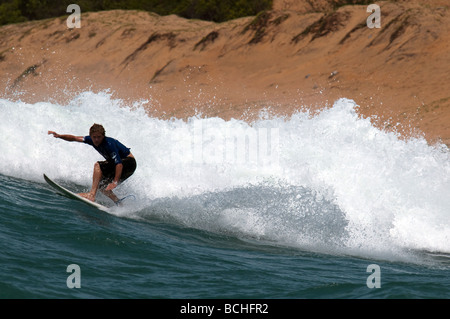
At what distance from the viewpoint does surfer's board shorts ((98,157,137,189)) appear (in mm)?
9359

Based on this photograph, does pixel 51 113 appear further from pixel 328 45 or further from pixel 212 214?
pixel 328 45

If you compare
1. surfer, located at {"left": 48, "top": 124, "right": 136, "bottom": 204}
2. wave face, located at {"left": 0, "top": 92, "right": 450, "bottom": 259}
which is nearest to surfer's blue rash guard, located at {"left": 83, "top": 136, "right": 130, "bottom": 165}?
surfer, located at {"left": 48, "top": 124, "right": 136, "bottom": 204}

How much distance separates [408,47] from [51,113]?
13730mm

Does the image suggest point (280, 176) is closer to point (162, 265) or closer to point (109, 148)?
point (109, 148)

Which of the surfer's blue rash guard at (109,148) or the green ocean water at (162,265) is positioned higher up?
the surfer's blue rash guard at (109,148)

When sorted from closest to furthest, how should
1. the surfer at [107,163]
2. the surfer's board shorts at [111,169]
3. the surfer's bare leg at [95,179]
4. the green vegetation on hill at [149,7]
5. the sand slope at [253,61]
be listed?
the surfer at [107,163] < the surfer's bare leg at [95,179] < the surfer's board shorts at [111,169] < the sand slope at [253,61] < the green vegetation on hill at [149,7]

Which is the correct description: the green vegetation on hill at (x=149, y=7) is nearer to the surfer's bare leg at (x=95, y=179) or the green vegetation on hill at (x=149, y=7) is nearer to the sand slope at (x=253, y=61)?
the sand slope at (x=253, y=61)

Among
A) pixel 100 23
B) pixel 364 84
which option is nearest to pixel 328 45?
pixel 364 84

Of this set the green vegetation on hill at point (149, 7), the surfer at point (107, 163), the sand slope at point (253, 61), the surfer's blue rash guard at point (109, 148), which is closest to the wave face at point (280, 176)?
the surfer at point (107, 163)

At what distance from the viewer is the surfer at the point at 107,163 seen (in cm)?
912

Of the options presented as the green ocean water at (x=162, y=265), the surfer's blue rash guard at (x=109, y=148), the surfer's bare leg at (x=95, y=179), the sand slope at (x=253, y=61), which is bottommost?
the green ocean water at (x=162, y=265)

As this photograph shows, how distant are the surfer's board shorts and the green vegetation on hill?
2531 centimetres

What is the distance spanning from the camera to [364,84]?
2253 cm
